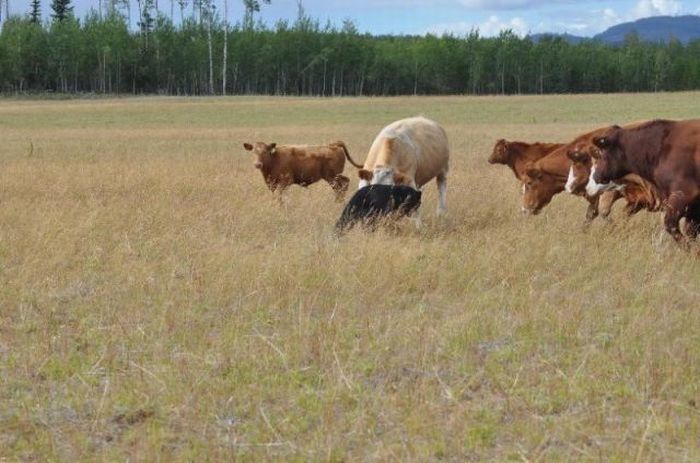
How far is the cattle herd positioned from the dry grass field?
1.32 feet

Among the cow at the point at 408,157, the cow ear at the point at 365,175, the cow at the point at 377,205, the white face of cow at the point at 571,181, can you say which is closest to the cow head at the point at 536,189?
the white face of cow at the point at 571,181

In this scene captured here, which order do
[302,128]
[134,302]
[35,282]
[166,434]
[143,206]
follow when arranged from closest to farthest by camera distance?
[166,434], [134,302], [35,282], [143,206], [302,128]

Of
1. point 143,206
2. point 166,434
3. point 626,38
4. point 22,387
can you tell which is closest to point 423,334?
point 166,434

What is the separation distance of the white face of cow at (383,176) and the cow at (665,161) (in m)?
2.64

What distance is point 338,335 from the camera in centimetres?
695

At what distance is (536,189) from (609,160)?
195 cm

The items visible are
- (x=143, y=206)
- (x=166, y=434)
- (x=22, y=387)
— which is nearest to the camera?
(x=166, y=434)

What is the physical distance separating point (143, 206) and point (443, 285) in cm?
641

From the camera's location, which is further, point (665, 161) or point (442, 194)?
point (442, 194)

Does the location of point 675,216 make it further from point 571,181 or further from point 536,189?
point 536,189

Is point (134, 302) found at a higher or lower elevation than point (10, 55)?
lower

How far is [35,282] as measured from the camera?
8.85m

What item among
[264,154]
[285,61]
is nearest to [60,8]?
[285,61]

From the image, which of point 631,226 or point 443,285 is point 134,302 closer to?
point 443,285
